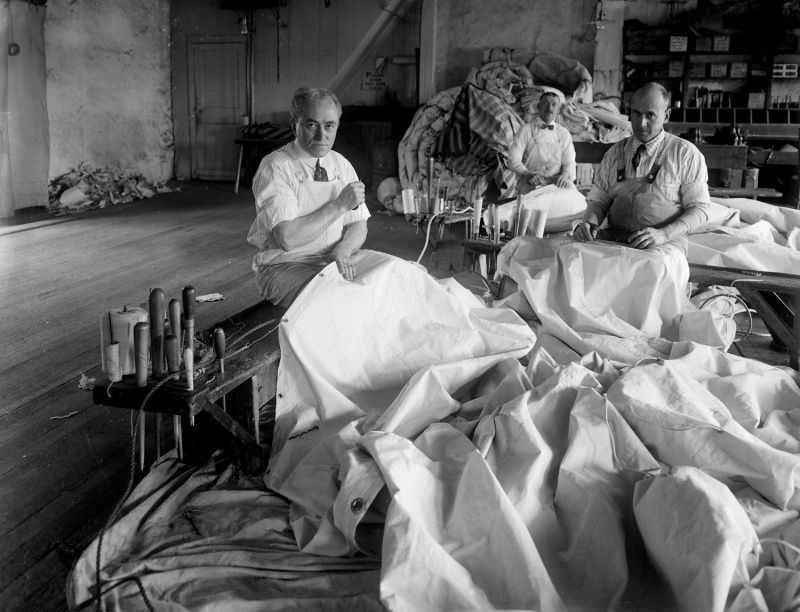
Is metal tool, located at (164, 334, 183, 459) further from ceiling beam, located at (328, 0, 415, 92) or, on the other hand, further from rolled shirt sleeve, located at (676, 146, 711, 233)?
ceiling beam, located at (328, 0, 415, 92)

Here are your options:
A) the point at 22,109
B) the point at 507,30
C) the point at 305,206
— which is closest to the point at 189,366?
the point at 305,206

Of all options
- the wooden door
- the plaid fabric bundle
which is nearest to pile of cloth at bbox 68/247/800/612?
the plaid fabric bundle

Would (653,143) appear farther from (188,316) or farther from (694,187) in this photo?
(188,316)

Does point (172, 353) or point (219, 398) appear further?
point (219, 398)

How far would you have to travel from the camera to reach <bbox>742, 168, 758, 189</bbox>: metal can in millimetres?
7617

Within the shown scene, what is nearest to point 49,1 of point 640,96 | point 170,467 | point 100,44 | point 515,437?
point 100,44

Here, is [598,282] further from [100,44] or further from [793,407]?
[100,44]

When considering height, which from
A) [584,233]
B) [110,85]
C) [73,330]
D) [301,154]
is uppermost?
[110,85]

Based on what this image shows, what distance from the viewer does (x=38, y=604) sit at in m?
2.03

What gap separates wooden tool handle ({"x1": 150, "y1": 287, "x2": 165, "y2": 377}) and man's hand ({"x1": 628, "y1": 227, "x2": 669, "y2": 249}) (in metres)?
2.37

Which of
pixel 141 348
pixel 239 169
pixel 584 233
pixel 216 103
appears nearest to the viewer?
pixel 141 348

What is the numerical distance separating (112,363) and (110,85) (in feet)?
31.6

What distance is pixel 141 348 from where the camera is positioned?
7.19 feet

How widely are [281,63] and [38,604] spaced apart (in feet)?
35.1
